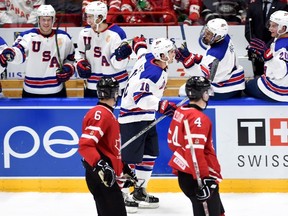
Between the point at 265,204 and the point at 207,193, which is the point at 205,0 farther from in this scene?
the point at 207,193

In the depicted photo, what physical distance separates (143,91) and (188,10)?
2.82m

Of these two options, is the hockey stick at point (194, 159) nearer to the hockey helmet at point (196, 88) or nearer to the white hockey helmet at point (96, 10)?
the hockey helmet at point (196, 88)

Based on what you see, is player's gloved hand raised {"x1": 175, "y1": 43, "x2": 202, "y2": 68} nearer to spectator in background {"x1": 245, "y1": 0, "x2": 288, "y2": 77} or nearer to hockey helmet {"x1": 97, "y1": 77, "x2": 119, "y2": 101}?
spectator in background {"x1": 245, "y1": 0, "x2": 288, "y2": 77}

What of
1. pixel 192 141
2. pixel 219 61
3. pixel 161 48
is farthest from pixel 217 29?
pixel 192 141

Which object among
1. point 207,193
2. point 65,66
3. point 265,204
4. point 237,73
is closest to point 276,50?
point 237,73

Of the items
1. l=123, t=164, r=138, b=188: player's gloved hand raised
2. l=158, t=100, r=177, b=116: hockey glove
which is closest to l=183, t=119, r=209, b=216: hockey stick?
l=123, t=164, r=138, b=188: player's gloved hand raised

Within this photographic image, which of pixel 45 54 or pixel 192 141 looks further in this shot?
pixel 45 54

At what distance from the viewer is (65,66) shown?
7410 mm

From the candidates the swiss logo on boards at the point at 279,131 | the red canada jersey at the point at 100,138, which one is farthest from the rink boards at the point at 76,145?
the red canada jersey at the point at 100,138

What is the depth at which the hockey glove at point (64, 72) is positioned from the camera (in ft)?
24.2

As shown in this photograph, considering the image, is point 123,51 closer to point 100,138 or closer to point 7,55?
point 7,55

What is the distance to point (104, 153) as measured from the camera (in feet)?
18.1

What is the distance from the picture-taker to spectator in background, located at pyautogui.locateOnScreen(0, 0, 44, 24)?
30.6 ft

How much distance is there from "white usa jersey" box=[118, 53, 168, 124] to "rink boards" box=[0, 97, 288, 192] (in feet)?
1.56
